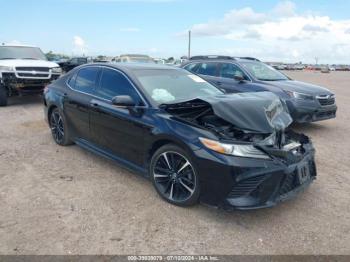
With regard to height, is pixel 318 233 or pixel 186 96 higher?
pixel 186 96

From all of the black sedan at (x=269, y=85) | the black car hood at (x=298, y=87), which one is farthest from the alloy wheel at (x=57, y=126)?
the black car hood at (x=298, y=87)

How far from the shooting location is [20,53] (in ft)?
37.8

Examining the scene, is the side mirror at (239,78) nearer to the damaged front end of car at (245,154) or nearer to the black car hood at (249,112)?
the black car hood at (249,112)

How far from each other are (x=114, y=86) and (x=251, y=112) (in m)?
1.98

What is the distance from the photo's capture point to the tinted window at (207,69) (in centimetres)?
911

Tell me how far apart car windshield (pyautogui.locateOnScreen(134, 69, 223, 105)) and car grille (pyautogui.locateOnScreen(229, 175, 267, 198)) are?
1402mm

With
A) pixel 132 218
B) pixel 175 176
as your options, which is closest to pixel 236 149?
Answer: pixel 175 176

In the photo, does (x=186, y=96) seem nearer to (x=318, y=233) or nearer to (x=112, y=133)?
(x=112, y=133)

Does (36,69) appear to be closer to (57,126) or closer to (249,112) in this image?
(57,126)

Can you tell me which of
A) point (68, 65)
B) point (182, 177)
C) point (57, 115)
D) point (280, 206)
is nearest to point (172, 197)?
point (182, 177)

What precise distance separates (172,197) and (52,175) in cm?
194

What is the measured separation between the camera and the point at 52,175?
4.81 meters

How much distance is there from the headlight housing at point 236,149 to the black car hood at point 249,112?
27cm

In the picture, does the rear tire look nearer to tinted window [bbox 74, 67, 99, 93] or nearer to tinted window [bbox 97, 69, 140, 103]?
tinted window [bbox 74, 67, 99, 93]
